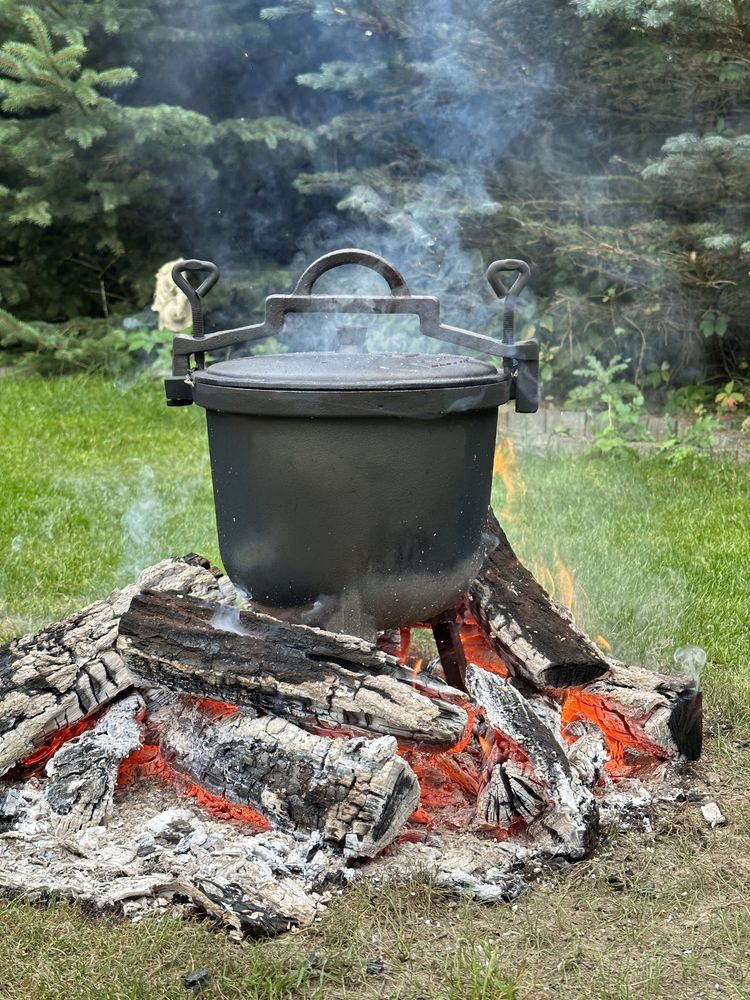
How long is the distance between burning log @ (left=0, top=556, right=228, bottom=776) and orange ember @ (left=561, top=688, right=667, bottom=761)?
3.20 ft

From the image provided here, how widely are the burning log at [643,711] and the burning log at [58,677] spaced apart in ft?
3.33

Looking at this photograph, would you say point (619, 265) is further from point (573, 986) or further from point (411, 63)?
point (573, 986)

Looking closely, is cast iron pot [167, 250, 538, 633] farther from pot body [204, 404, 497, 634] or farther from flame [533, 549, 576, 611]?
flame [533, 549, 576, 611]

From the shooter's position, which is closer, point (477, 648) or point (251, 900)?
point (251, 900)

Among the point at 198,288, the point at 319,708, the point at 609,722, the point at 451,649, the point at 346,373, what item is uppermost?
the point at 198,288

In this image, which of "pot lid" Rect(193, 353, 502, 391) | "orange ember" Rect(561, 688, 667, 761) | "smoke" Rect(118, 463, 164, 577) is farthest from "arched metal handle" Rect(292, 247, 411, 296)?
"smoke" Rect(118, 463, 164, 577)

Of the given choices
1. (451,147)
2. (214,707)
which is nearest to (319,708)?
(214,707)

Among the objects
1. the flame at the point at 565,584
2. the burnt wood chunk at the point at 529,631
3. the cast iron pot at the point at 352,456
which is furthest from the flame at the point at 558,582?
the cast iron pot at the point at 352,456

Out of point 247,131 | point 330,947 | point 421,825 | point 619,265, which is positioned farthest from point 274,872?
point 247,131

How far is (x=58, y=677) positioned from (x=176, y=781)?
353 mm

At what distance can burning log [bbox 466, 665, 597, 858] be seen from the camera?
2.12m

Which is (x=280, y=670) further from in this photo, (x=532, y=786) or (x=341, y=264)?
(x=341, y=264)

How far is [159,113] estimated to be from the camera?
271 inches

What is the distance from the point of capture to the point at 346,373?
213cm
